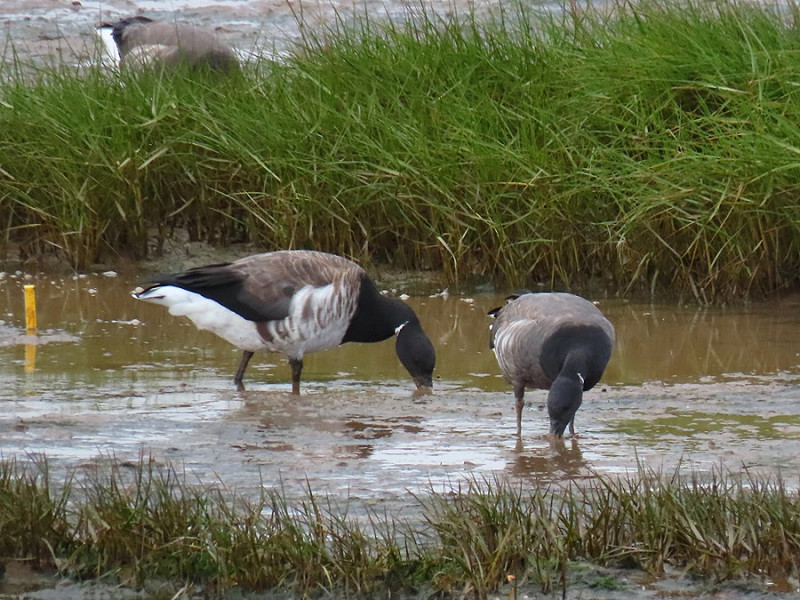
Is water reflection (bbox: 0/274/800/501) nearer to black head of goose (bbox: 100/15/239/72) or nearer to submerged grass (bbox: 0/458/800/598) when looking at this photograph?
submerged grass (bbox: 0/458/800/598)

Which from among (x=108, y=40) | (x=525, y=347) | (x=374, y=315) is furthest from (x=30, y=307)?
(x=108, y=40)

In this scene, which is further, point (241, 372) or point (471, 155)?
point (471, 155)

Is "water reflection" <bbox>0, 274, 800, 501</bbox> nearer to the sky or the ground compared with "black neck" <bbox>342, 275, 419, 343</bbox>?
nearer to the ground

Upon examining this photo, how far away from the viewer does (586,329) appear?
6527 mm

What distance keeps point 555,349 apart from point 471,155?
10.2 feet

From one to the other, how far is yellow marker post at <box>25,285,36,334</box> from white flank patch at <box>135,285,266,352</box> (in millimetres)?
931

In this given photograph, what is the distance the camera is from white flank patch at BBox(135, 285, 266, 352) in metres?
7.57

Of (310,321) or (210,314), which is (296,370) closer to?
(310,321)

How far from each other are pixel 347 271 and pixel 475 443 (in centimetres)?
181

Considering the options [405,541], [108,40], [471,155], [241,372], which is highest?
[108,40]

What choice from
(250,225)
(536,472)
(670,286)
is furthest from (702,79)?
(536,472)

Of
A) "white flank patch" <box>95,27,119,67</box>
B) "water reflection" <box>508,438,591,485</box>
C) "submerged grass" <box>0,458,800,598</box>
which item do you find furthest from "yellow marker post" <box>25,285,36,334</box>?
"white flank patch" <box>95,27,119,67</box>

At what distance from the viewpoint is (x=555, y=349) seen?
648 centimetres

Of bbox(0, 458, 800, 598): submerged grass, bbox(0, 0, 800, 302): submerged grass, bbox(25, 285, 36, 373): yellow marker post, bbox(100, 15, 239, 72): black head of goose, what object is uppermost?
bbox(100, 15, 239, 72): black head of goose
